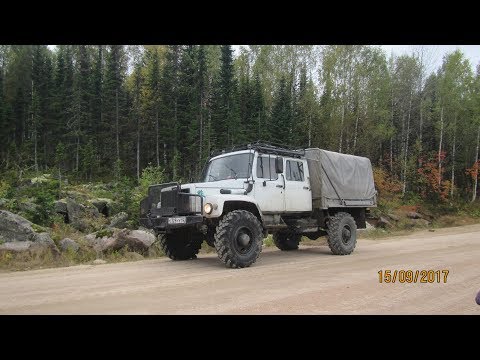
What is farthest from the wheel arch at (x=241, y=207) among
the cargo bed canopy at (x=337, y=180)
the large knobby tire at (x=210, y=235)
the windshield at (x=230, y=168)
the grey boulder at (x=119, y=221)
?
the grey boulder at (x=119, y=221)

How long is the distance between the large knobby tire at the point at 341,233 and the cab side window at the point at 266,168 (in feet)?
7.96

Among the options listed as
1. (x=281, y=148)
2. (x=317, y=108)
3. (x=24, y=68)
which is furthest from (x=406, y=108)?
(x=24, y=68)

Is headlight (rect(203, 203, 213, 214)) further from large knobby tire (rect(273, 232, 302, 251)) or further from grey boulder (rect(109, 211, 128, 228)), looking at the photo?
grey boulder (rect(109, 211, 128, 228))

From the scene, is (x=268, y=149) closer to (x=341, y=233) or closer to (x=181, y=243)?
(x=181, y=243)

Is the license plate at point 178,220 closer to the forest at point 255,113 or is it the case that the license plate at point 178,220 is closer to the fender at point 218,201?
the fender at point 218,201

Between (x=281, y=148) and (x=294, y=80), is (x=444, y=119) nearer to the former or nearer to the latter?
(x=294, y=80)

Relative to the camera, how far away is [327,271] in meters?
7.93

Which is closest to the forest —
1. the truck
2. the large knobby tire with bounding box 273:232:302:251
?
the large knobby tire with bounding box 273:232:302:251

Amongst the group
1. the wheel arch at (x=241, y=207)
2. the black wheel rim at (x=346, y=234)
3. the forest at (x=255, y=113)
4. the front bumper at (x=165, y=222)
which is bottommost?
the black wheel rim at (x=346, y=234)

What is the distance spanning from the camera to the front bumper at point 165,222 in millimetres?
8109

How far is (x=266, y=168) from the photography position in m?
9.71

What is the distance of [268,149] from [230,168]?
42.0 inches

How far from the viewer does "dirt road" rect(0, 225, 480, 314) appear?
487cm

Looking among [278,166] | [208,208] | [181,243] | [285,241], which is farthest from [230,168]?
[285,241]
